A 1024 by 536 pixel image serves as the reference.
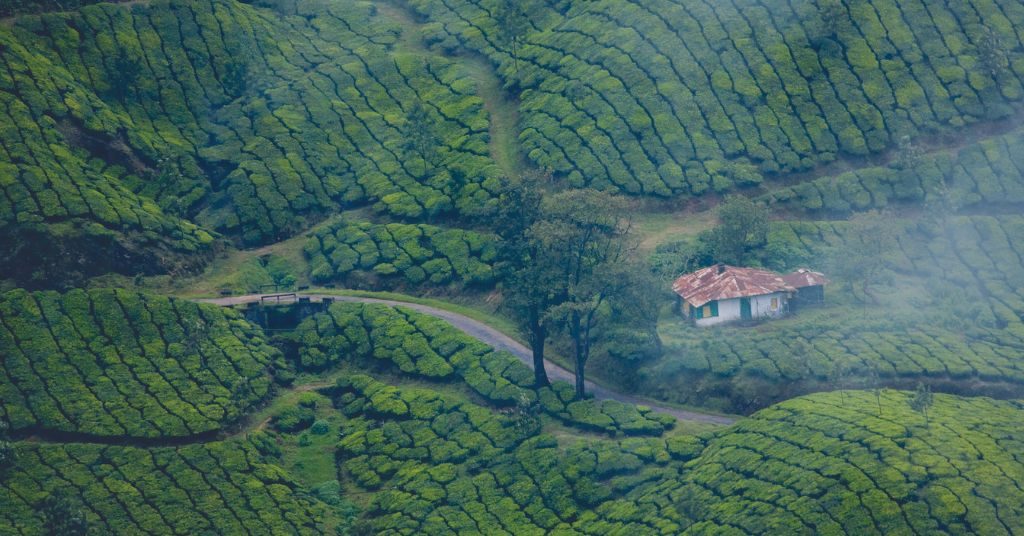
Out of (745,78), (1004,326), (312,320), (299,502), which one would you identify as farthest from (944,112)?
(299,502)

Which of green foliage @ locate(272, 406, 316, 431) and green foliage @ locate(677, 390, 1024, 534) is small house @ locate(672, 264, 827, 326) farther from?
green foliage @ locate(272, 406, 316, 431)

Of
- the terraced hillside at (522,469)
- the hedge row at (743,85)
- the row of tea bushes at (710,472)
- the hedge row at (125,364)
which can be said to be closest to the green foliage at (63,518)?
the terraced hillside at (522,469)

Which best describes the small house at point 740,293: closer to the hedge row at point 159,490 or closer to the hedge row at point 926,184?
the hedge row at point 926,184

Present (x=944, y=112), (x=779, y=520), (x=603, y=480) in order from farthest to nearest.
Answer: (x=944, y=112) → (x=603, y=480) → (x=779, y=520)

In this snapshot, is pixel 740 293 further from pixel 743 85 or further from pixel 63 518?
pixel 63 518

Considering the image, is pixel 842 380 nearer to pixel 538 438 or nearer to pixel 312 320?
pixel 538 438

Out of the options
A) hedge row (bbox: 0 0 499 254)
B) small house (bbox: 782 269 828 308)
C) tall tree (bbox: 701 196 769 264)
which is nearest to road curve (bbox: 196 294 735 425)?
hedge row (bbox: 0 0 499 254)

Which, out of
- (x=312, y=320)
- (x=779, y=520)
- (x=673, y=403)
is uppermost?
(x=312, y=320)
